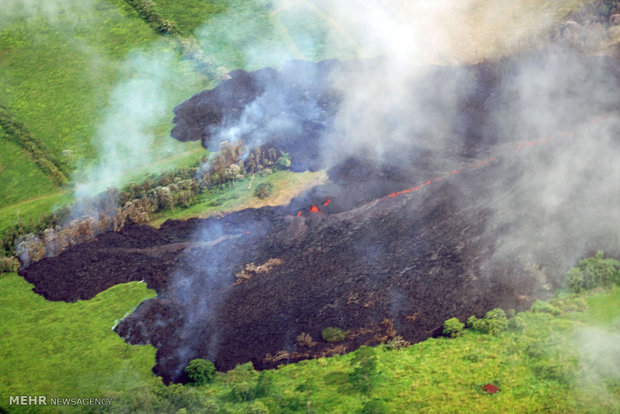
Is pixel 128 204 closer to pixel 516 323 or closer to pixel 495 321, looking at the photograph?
pixel 495 321

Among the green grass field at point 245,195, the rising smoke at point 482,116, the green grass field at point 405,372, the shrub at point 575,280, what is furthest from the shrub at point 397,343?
the green grass field at point 245,195

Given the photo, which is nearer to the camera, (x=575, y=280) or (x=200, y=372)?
(x=200, y=372)

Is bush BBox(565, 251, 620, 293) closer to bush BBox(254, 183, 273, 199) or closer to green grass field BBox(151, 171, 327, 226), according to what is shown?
green grass field BBox(151, 171, 327, 226)

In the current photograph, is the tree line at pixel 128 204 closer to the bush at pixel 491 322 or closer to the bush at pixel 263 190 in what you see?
the bush at pixel 263 190

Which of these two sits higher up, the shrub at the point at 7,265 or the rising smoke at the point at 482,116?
the rising smoke at the point at 482,116

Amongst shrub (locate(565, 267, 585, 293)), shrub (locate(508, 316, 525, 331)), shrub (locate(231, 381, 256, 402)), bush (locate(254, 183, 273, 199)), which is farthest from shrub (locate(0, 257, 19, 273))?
shrub (locate(565, 267, 585, 293))

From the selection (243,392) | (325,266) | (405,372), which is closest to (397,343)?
(405,372)
